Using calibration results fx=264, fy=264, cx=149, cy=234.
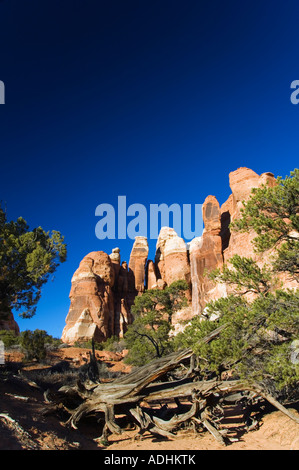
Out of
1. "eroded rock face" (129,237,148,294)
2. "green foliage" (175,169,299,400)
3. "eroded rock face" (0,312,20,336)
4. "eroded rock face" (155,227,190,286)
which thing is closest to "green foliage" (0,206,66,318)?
"green foliage" (175,169,299,400)

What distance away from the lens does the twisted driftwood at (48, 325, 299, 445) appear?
23.5 feet

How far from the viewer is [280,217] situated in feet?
24.8

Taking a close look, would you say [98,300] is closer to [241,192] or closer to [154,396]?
[241,192]

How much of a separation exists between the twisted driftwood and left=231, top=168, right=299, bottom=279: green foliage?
2.69 metres

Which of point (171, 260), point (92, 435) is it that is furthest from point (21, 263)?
point (171, 260)

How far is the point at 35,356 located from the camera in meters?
20.2

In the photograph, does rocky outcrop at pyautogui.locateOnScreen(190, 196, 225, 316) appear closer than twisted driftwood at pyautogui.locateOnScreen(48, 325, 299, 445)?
No

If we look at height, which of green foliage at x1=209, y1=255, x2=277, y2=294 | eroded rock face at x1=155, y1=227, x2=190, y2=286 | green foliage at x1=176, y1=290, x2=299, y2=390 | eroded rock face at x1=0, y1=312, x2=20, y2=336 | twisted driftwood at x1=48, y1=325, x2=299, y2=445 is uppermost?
eroded rock face at x1=155, y1=227, x2=190, y2=286

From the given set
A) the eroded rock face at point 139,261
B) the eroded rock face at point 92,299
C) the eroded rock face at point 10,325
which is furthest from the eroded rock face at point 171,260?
the eroded rock face at point 10,325

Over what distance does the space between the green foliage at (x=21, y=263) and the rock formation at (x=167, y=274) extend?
990 inches

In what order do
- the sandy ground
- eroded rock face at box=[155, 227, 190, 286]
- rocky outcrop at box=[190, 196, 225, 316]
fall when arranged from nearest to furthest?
the sandy ground → rocky outcrop at box=[190, 196, 225, 316] → eroded rock face at box=[155, 227, 190, 286]

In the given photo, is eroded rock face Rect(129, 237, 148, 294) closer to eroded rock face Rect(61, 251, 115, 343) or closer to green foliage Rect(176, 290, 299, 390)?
eroded rock face Rect(61, 251, 115, 343)
